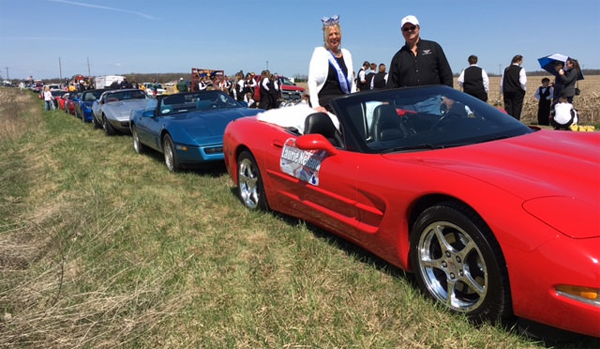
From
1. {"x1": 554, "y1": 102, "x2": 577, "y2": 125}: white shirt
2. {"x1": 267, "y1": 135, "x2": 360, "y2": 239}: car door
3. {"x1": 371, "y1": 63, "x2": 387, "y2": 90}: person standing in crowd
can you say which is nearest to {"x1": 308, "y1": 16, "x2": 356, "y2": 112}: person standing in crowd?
{"x1": 267, "y1": 135, "x2": 360, "y2": 239}: car door

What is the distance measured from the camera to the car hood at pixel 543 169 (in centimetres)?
192

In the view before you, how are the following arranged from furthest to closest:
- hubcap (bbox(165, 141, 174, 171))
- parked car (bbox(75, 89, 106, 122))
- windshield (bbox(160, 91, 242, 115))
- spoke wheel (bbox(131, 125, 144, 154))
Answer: parked car (bbox(75, 89, 106, 122)) < spoke wheel (bbox(131, 125, 144, 154)) < windshield (bbox(160, 91, 242, 115)) < hubcap (bbox(165, 141, 174, 171))

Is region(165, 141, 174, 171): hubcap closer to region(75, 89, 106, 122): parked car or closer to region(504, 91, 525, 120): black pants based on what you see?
region(504, 91, 525, 120): black pants

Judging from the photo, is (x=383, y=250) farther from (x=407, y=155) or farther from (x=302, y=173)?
(x=302, y=173)

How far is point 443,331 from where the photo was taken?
2.29 m

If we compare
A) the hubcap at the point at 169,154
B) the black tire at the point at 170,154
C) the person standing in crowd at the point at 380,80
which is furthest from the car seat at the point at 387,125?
the person standing in crowd at the point at 380,80

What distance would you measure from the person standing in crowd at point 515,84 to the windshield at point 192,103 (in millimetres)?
5628

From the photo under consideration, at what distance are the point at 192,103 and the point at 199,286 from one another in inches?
213

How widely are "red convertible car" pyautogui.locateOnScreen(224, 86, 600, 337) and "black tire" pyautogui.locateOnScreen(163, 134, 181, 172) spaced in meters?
3.04

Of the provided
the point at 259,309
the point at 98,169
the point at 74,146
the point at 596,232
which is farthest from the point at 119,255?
the point at 74,146

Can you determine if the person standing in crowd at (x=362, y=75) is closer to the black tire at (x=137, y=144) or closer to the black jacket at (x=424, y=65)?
the black tire at (x=137, y=144)

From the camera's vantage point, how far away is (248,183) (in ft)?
15.3

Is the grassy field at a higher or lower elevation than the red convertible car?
lower

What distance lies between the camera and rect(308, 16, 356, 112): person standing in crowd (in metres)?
4.56
